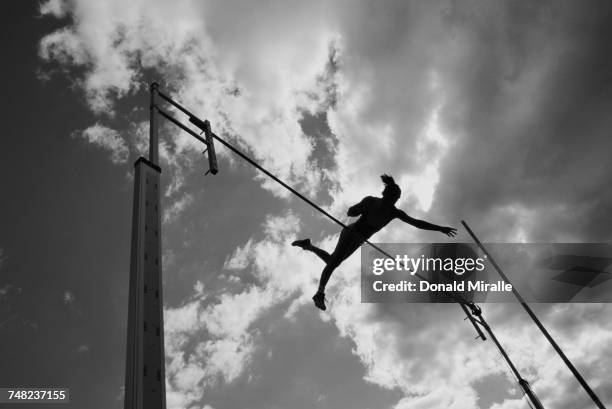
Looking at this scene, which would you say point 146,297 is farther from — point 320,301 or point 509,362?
point 509,362

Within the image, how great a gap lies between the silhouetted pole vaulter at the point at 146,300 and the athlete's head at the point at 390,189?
4478mm

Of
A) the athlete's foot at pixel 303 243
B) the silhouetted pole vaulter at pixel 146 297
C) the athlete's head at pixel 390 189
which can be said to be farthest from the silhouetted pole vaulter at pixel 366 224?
the silhouetted pole vaulter at pixel 146 297

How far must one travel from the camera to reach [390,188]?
27.5ft

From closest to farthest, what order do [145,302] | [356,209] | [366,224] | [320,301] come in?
[145,302], [356,209], [366,224], [320,301]

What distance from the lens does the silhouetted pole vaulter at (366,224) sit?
8383 millimetres

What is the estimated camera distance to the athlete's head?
8.38 metres

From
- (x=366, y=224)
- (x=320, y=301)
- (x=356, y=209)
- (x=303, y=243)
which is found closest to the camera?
(x=356, y=209)

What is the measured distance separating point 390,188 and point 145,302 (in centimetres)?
544

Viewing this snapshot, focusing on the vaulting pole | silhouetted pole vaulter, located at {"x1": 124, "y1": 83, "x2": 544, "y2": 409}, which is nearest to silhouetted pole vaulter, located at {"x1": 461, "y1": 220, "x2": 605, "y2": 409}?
the vaulting pole

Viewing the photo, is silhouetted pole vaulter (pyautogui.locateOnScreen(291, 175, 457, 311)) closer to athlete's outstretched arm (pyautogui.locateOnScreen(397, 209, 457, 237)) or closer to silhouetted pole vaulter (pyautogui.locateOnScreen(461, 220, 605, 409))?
athlete's outstretched arm (pyautogui.locateOnScreen(397, 209, 457, 237))

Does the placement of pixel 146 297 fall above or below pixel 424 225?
below

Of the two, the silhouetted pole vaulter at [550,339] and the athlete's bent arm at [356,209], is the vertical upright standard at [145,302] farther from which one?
the silhouetted pole vaulter at [550,339]

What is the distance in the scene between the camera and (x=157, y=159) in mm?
5984

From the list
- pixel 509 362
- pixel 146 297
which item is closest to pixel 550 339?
pixel 509 362
